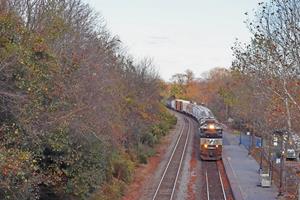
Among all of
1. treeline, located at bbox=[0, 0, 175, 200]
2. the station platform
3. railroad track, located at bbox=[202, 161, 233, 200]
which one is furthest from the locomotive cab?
treeline, located at bbox=[0, 0, 175, 200]

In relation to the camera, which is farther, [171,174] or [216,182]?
[171,174]

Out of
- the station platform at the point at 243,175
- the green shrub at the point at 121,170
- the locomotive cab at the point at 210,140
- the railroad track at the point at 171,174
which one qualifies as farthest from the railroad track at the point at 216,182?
the green shrub at the point at 121,170

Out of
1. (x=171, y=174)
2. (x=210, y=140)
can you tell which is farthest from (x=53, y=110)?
(x=210, y=140)

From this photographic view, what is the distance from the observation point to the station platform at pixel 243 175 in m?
30.0

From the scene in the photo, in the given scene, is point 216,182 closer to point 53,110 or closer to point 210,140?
point 210,140

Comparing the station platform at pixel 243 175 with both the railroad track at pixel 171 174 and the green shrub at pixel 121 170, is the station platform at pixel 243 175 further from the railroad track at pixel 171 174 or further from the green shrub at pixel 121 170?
the green shrub at pixel 121 170

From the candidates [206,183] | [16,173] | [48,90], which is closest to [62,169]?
[48,90]

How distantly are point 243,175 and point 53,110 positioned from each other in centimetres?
2151

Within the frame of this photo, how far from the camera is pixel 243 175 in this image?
1454 inches

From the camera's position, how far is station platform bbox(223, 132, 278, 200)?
98.6 feet

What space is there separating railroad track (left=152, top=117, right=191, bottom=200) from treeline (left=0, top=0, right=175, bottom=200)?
92.8 inches

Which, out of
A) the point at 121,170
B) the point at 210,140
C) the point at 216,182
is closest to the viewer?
the point at 121,170

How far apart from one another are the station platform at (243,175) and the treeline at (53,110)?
712 cm

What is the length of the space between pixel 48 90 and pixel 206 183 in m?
18.9
